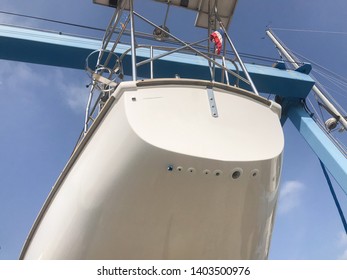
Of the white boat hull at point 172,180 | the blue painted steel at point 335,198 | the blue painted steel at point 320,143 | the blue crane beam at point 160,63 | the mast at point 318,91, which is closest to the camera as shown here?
the white boat hull at point 172,180

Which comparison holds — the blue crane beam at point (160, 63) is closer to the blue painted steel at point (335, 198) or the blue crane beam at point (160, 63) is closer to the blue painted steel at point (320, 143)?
the blue painted steel at point (320, 143)

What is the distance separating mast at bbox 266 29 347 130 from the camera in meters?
4.16

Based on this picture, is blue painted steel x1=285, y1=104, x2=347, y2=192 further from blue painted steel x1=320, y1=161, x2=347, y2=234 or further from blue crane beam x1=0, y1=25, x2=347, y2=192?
blue painted steel x1=320, y1=161, x2=347, y2=234

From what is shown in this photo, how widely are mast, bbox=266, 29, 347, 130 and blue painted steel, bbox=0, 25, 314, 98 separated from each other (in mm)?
795

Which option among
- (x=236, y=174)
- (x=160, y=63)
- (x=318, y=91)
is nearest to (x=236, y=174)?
(x=236, y=174)

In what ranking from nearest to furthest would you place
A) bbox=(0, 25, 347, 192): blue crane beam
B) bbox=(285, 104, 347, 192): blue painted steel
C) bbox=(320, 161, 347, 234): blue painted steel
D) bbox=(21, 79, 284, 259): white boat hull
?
bbox=(21, 79, 284, 259): white boat hull → bbox=(285, 104, 347, 192): blue painted steel → bbox=(0, 25, 347, 192): blue crane beam → bbox=(320, 161, 347, 234): blue painted steel

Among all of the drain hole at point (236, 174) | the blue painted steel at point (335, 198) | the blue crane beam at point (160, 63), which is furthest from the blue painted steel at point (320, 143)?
the drain hole at point (236, 174)

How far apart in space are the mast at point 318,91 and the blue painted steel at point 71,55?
0.79 meters

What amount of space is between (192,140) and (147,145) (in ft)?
0.58

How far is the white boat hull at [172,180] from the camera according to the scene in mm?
1310

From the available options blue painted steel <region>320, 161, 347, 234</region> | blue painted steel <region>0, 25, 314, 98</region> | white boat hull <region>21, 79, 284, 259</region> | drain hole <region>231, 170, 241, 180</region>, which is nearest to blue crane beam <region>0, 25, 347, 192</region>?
blue painted steel <region>0, 25, 314, 98</region>

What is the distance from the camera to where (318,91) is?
4777 millimetres
